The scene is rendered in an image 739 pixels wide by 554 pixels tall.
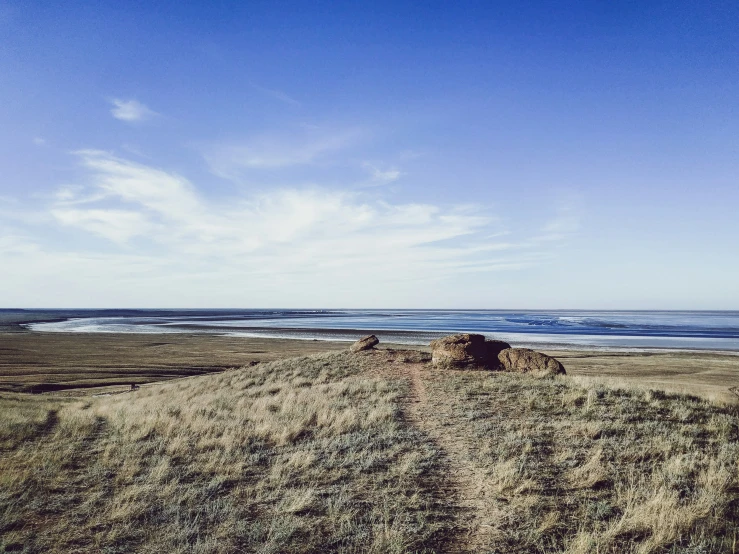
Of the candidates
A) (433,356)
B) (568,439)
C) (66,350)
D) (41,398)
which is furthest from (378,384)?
(66,350)

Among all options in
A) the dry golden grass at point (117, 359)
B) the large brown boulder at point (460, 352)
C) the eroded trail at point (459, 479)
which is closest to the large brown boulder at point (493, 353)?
the large brown boulder at point (460, 352)

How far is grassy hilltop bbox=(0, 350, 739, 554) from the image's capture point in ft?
20.6

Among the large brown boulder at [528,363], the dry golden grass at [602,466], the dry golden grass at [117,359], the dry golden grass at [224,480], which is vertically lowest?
the dry golden grass at [117,359]

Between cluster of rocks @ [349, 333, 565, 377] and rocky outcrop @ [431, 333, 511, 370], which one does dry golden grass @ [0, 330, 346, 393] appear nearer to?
rocky outcrop @ [431, 333, 511, 370]

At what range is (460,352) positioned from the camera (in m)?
19.5

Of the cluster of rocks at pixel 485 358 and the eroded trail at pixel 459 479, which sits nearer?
Answer: the eroded trail at pixel 459 479

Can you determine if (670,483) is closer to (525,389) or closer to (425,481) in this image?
(425,481)

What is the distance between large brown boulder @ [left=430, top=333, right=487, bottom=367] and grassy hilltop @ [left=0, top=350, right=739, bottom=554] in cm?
406

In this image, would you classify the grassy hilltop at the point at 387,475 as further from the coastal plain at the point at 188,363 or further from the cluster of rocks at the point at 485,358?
the coastal plain at the point at 188,363

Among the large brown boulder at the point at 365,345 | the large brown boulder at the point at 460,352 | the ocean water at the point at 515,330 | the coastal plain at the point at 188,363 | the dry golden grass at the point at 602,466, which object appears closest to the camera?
the dry golden grass at the point at 602,466

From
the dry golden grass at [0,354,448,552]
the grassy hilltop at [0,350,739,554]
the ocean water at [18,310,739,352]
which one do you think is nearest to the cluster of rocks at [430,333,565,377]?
the grassy hilltop at [0,350,739,554]

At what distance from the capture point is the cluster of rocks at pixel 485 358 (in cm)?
1912

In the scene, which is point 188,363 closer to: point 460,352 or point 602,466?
point 460,352

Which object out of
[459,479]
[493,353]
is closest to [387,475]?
[459,479]
